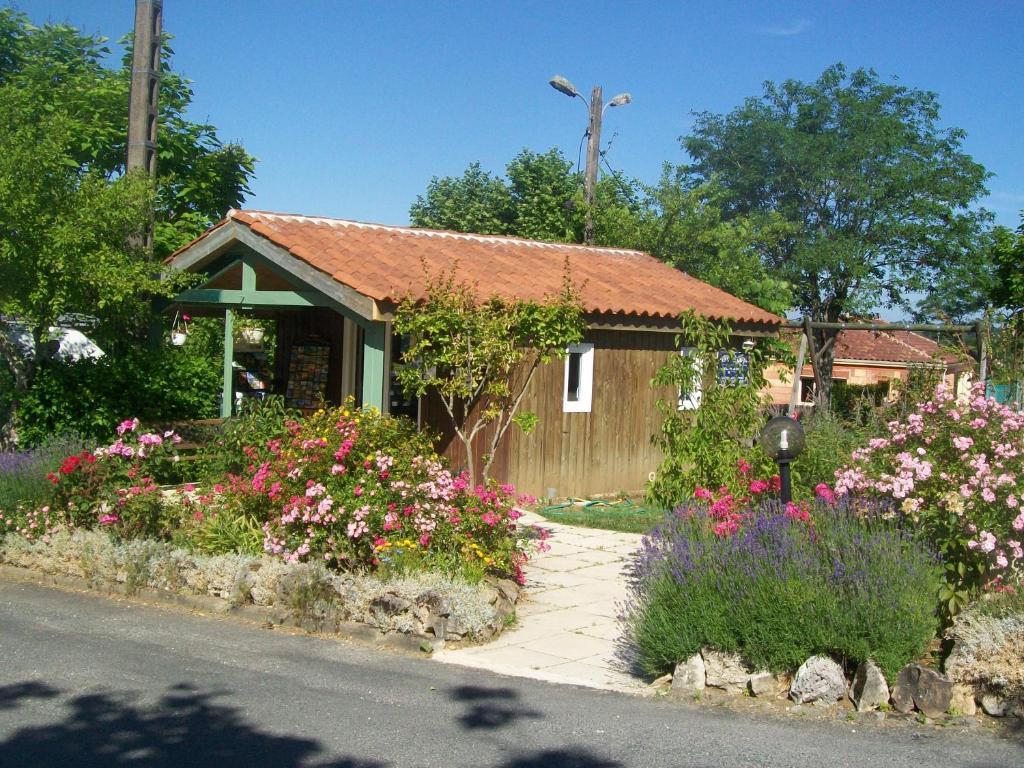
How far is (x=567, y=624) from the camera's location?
8000 mm

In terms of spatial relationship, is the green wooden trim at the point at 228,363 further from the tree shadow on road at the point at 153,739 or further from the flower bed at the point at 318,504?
the tree shadow on road at the point at 153,739

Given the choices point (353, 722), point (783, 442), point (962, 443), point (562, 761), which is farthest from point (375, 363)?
point (562, 761)

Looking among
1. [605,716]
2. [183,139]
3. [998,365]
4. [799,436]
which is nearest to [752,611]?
[605,716]

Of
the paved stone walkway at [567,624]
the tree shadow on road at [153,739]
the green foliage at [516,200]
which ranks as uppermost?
the green foliage at [516,200]

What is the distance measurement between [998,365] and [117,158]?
51.1 ft

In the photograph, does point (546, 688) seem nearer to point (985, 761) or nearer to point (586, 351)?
point (985, 761)

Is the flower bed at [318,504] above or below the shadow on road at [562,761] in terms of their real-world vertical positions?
above

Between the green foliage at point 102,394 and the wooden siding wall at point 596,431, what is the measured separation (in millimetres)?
3503

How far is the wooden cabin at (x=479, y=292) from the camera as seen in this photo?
12.1 m

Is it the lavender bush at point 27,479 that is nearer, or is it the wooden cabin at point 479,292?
the lavender bush at point 27,479

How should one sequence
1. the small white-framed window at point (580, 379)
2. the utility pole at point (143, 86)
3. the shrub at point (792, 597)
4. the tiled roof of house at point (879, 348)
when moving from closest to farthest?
the shrub at point (792, 597)
the utility pole at point (143, 86)
the small white-framed window at point (580, 379)
the tiled roof of house at point (879, 348)

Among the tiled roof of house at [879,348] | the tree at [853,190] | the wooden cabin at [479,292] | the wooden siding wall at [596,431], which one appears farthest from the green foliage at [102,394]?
the tiled roof of house at [879,348]

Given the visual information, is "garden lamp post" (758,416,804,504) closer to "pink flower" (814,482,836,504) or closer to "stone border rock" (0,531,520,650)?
"pink flower" (814,482,836,504)

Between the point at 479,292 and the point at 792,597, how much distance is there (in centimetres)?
687
